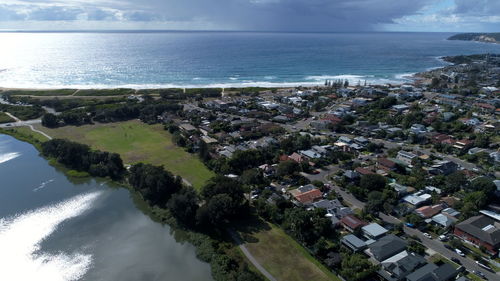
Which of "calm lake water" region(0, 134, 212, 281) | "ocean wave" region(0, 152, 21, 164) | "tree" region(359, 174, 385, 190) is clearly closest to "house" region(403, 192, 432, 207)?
"tree" region(359, 174, 385, 190)

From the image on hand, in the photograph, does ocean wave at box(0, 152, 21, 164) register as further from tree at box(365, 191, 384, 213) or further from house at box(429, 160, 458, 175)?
house at box(429, 160, 458, 175)

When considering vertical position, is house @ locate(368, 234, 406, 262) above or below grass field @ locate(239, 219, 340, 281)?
above

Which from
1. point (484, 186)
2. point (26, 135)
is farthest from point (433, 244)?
point (26, 135)

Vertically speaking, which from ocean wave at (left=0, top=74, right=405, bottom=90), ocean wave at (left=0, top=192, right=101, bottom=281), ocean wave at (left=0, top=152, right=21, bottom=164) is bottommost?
ocean wave at (left=0, top=192, right=101, bottom=281)

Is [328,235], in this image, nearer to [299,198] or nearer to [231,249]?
[299,198]

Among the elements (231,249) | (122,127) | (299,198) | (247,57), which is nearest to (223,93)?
(122,127)

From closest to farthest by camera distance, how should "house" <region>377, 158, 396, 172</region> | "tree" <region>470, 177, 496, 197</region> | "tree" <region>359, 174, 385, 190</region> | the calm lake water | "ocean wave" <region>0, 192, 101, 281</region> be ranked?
"ocean wave" <region>0, 192, 101, 281</region>, the calm lake water, "tree" <region>470, 177, 496, 197</region>, "tree" <region>359, 174, 385, 190</region>, "house" <region>377, 158, 396, 172</region>

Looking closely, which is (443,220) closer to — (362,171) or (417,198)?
(417,198)
